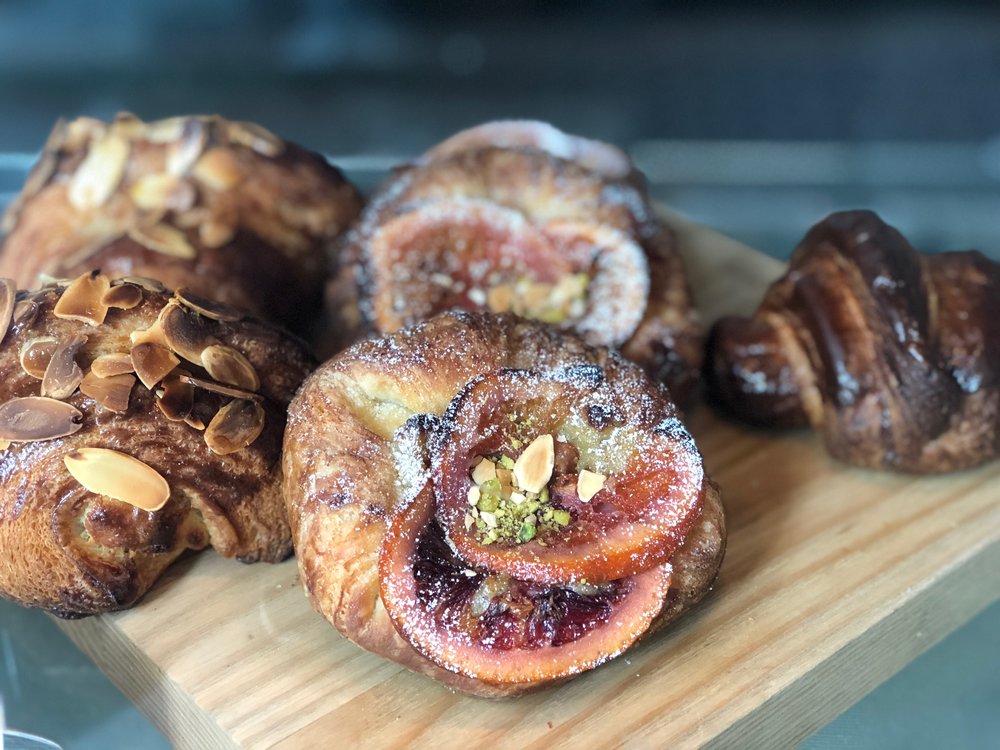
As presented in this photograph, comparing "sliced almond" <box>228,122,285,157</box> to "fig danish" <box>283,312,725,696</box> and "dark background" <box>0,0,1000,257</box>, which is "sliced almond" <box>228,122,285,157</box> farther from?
"dark background" <box>0,0,1000,257</box>

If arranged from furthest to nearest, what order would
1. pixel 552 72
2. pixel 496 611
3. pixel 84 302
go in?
pixel 552 72 < pixel 84 302 < pixel 496 611

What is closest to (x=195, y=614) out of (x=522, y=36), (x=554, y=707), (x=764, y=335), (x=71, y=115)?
(x=554, y=707)

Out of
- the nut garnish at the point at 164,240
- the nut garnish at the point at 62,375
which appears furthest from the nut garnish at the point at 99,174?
the nut garnish at the point at 62,375

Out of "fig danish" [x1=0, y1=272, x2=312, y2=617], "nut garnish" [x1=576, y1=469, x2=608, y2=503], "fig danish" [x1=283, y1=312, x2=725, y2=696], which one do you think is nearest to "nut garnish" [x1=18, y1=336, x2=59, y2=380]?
"fig danish" [x1=0, y1=272, x2=312, y2=617]

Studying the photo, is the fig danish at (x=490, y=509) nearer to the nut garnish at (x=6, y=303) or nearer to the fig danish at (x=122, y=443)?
the fig danish at (x=122, y=443)

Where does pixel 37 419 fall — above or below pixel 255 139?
below

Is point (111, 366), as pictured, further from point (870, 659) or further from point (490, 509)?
point (870, 659)

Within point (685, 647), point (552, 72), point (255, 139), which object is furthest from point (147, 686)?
point (552, 72)
